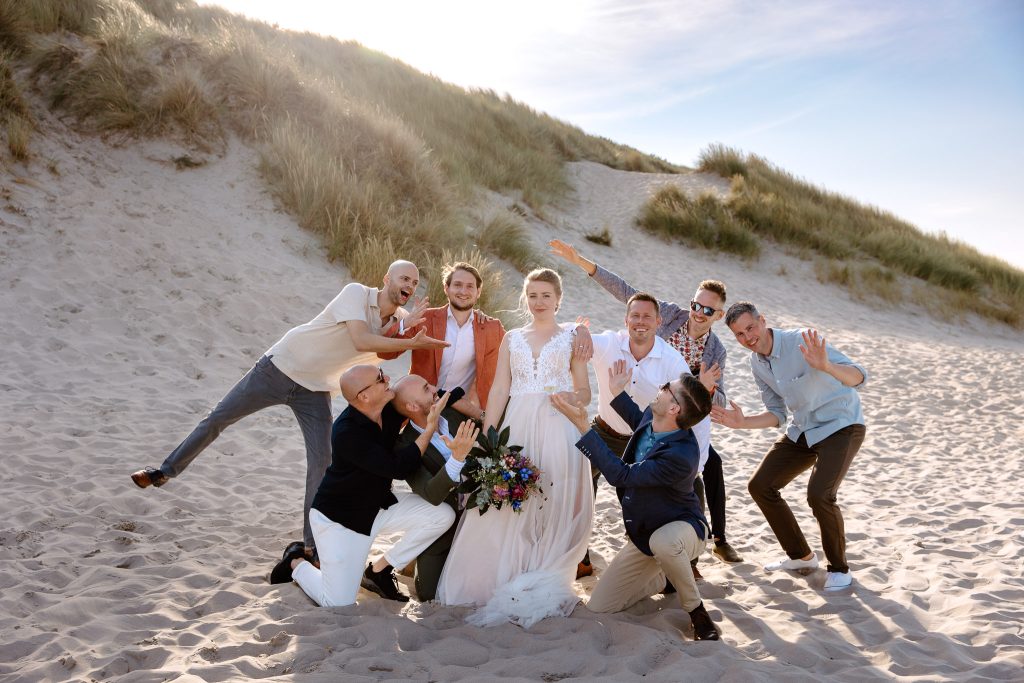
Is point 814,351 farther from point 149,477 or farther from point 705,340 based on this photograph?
point 149,477

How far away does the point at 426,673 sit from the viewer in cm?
328

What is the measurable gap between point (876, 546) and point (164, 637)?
490cm

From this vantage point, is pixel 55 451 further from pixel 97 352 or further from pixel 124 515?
pixel 97 352

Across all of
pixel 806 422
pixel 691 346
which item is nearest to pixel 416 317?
pixel 691 346

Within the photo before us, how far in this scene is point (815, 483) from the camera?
450 centimetres

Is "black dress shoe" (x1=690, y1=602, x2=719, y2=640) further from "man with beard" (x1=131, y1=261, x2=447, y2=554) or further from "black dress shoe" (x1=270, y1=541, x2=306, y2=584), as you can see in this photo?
"black dress shoe" (x1=270, y1=541, x2=306, y2=584)

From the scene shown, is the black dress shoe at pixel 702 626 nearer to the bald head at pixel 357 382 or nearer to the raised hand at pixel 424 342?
the bald head at pixel 357 382

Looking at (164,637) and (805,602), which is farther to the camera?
(805,602)

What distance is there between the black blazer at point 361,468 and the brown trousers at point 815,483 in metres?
2.38

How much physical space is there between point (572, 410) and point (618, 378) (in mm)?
454

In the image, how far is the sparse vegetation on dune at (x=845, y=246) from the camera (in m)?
18.2

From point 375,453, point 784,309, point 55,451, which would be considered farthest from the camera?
point 784,309

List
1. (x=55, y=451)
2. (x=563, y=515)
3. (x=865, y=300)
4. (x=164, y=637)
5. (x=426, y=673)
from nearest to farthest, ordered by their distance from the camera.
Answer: (x=426, y=673), (x=164, y=637), (x=563, y=515), (x=55, y=451), (x=865, y=300)

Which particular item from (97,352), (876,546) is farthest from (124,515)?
(876,546)
